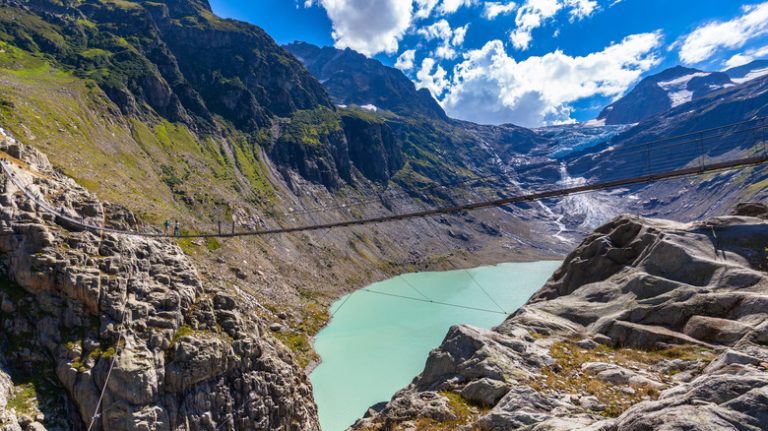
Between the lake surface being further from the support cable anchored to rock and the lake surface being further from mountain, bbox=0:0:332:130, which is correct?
mountain, bbox=0:0:332:130

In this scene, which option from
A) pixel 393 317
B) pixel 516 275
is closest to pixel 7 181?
pixel 393 317

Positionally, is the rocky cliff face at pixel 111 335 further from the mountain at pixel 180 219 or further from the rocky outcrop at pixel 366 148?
the rocky outcrop at pixel 366 148

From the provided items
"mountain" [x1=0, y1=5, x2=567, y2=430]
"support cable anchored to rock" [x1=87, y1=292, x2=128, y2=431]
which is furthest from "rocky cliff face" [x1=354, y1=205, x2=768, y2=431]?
"mountain" [x1=0, y1=5, x2=567, y2=430]

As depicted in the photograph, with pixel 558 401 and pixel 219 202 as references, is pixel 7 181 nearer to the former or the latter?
pixel 558 401

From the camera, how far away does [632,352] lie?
1073 centimetres

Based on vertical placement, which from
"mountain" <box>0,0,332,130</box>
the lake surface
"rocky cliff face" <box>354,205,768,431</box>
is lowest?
"rocky cliff face" <box>354,205,768,431</box>

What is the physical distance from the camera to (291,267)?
80312 millimetres

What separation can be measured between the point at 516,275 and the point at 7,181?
409 ft

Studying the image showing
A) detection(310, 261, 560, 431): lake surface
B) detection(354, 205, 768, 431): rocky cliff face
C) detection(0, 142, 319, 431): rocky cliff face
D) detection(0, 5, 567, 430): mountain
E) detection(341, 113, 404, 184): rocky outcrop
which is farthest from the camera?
detection(341, 113, 404, 184): rocky outcrop

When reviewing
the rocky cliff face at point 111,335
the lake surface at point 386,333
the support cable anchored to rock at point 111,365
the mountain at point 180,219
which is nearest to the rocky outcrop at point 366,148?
the mountain at point 180,219

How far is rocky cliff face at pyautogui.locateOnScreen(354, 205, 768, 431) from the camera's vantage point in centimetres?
Result: 518

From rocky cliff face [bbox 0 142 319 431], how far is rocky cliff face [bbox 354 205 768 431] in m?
9.71

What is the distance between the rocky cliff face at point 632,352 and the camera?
5.18 m

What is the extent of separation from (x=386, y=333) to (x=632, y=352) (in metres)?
49.7
